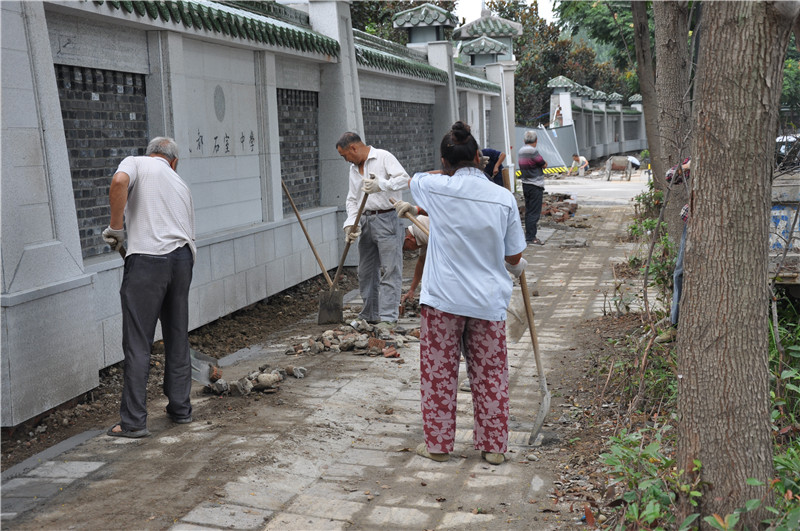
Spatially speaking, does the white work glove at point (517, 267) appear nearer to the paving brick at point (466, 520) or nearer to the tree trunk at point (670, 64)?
the paving brick at point (466, 520)

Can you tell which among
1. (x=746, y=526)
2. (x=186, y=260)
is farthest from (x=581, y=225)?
(x=746, y=526)

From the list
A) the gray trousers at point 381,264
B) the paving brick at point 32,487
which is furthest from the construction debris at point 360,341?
the paving brick at point 32,487

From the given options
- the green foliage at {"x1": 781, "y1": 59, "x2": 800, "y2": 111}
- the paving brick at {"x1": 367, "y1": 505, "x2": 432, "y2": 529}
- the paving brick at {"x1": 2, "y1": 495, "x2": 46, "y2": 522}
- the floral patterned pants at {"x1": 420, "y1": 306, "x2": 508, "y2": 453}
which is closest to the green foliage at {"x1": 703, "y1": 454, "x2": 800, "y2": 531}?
the paving brick at {"x1": 367, "y1": 505, "x2": 432, "y2": 529}

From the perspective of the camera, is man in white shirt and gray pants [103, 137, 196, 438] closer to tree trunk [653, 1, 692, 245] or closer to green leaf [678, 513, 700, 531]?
green leaf [678, 513, 700, 531]

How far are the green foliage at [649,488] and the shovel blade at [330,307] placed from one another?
15.1ft

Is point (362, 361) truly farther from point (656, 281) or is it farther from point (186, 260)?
point (656, 281)

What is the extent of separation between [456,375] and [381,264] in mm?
3521

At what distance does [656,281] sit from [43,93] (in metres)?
5.09

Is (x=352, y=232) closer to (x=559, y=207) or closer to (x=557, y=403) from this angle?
(x=557, y=403)

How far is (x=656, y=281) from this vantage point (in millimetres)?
7531

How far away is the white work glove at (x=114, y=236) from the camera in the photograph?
5145 millimetres

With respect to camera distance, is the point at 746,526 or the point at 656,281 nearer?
the point at 746,526

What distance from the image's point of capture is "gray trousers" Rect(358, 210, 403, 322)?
8.15 meters

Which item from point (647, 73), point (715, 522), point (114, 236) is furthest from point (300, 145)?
point (715, 522)
